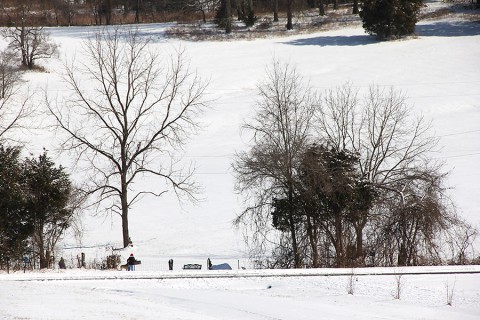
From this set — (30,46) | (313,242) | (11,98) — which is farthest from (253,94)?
(313,242)

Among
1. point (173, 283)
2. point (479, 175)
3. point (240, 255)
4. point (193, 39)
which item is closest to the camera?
point (173, 283)

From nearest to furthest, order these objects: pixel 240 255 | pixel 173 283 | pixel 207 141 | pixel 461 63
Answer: pixel 173 283 < pixel 240 255 < pixel 207 141 < pixel 461 63

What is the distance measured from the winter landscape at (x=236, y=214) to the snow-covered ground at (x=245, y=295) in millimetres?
44

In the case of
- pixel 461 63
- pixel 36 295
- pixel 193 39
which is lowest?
pixel 36 295

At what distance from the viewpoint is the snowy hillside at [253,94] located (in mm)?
32062

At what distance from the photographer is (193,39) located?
68500 mm

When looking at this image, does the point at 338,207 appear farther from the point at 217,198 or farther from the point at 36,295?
the point at 36,295

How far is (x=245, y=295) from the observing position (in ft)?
57.6

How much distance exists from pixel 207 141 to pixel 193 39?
26.3 m

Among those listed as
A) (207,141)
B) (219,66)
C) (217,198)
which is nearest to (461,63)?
(219,66)

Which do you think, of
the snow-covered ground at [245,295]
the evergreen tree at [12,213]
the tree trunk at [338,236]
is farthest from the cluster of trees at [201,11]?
the snow-covered ground at [245,295]

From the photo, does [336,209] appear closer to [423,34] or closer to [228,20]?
[423,34]

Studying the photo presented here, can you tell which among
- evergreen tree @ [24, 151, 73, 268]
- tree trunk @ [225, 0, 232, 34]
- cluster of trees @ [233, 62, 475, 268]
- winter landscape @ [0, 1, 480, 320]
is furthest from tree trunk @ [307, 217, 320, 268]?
tree trunk @ [225, 0, 232, 34]

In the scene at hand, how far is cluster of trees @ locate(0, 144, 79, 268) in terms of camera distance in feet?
80.6
